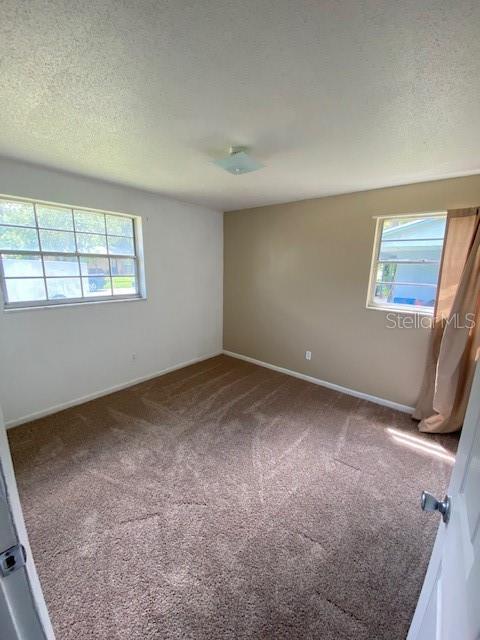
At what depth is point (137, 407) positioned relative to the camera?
2.95 metres

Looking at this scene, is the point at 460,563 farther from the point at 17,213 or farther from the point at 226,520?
the point at 17,213

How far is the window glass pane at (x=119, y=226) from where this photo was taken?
3.10 m

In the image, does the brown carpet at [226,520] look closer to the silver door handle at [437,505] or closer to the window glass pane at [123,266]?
the silver door handle at [437,505]

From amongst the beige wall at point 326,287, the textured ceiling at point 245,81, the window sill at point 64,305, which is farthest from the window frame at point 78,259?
the beige wall at point 326,287

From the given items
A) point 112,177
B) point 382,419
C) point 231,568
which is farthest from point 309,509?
point 112,177

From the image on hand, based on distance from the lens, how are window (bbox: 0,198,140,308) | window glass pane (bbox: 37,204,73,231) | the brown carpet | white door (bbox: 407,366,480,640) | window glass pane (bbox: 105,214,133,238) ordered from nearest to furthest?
white door (bbox: 407,366,480,640)
the brown carpet
window (bbox: 0,198,140,308)
window glass pane (bbox: 37,204,73,231)
window glass pane (bbox: 105,214,133,238)

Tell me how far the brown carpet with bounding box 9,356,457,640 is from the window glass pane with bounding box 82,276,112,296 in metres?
1.29

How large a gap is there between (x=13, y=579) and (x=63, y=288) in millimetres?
2841

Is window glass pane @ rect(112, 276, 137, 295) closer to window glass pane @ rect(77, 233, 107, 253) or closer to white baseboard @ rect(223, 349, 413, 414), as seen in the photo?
window glass pane @ rect(77, 233, 107, 253)

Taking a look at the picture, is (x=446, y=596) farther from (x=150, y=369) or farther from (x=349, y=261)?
(x=150, y=369)

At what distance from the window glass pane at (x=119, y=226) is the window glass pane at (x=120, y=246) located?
59mm

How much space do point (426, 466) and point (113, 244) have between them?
3.83 m

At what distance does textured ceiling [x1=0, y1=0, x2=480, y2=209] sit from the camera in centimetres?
91

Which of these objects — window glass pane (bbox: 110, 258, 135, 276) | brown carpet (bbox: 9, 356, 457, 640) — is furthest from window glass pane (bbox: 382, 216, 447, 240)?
window glass pane (bbox: 110, 258, 135, 276)
